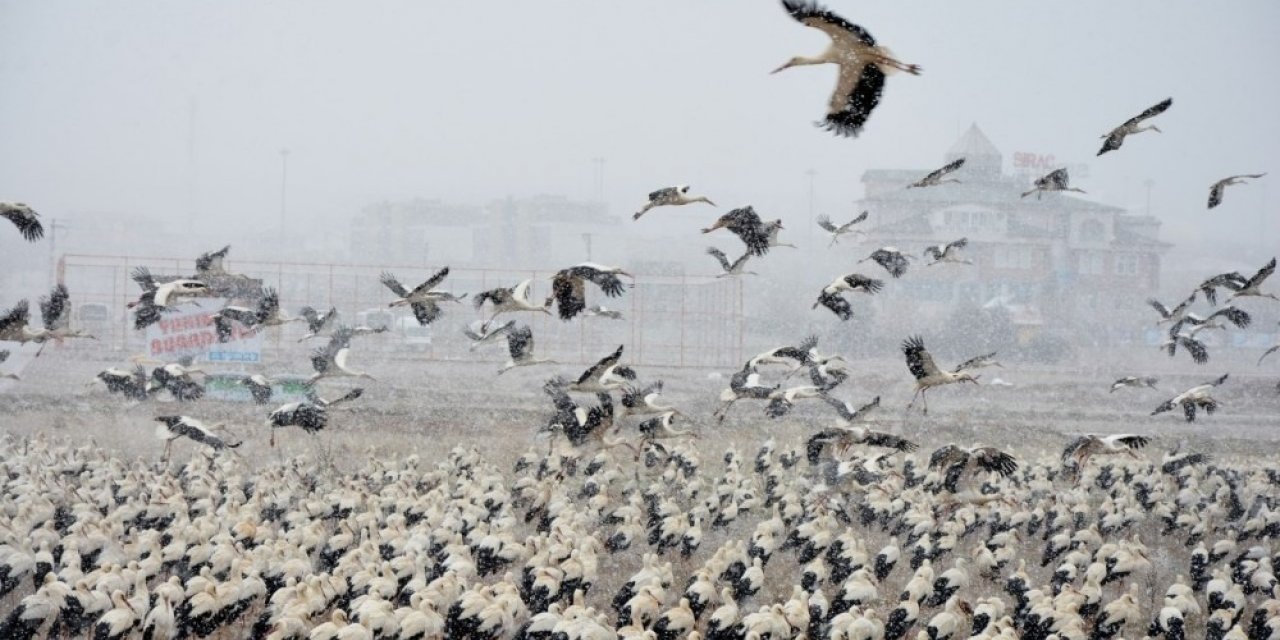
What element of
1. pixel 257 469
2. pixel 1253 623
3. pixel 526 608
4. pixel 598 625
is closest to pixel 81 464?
pixel 257 469

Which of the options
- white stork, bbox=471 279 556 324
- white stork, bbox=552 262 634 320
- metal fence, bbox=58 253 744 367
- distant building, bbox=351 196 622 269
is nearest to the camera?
white stork, bbox=552 262 634 320

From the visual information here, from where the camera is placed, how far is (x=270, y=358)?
27.2 metres

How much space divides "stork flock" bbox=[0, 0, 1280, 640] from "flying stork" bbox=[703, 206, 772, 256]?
1.1 inches

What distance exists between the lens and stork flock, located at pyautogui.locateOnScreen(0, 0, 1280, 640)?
347 inches

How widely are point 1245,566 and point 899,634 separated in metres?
3.83

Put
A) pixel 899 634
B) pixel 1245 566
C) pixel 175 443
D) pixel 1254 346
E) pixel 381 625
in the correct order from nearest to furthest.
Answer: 1. pixel 381 625
2. pixel 899 634
3. pixel 1245 566
4. pixel 175 443
5. pixel 1254 346

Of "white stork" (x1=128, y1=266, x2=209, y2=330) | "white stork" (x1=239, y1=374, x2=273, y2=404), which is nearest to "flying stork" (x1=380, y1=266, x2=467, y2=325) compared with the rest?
"white stork" (x1=128, y1=266, x2=209, y2=330)

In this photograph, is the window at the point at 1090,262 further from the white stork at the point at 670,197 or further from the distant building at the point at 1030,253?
the white stork at the point at 670,197

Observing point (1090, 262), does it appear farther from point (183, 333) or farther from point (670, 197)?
point (670, 197)

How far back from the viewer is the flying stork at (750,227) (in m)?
9.76

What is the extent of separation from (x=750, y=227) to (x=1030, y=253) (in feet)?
122

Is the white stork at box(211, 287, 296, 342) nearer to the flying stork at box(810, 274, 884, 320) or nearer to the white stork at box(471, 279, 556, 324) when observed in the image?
the white stork at box(471, 279, 556, 324)

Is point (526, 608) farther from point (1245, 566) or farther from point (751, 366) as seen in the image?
point (1245, 566)

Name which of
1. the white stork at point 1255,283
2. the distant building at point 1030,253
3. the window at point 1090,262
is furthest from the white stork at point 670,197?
the window at point 1090,262
